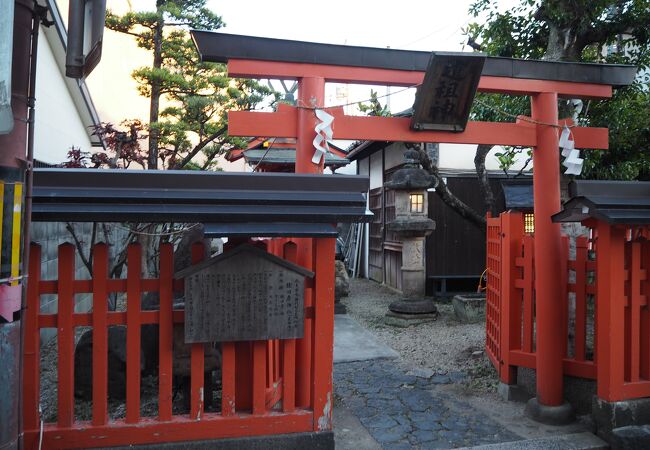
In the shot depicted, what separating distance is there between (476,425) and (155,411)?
3514mm

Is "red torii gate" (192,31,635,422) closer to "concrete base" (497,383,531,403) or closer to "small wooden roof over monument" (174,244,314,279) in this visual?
"concrete base" (497,383,531,403)

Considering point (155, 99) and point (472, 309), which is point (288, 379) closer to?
point (472, 309)

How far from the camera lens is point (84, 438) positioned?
363 cm

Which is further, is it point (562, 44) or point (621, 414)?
point (562, 44)

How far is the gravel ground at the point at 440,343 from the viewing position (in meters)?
7.40

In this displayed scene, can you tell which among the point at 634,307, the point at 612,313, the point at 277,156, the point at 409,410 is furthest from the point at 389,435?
the point at 277,156

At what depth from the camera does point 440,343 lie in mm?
9195

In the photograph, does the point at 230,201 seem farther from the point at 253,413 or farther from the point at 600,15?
the point at 600,15

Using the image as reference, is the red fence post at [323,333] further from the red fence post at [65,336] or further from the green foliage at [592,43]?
the green foliage at [592,43]

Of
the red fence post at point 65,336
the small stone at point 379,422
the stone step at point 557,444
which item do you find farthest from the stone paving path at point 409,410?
the red fence post at point 65,336

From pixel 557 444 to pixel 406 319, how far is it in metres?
6.19

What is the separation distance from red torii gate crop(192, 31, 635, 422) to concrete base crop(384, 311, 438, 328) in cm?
529

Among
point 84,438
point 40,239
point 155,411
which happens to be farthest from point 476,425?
point 40,239

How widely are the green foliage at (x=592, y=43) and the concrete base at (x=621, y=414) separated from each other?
A: 3.97 m
